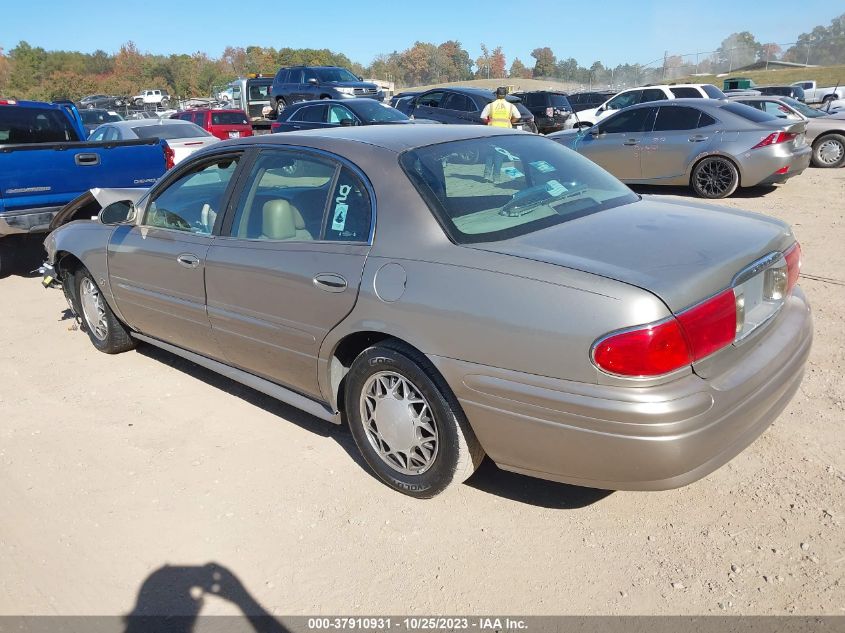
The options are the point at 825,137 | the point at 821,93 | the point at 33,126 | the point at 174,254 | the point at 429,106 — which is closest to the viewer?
the point at 174,254

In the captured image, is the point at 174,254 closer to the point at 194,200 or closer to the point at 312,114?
the point at 194,200

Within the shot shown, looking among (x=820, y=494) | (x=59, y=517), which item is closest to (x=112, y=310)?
(x=59, y=517)

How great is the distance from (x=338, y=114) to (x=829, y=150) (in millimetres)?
9517

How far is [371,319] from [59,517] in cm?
177

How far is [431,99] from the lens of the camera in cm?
1752

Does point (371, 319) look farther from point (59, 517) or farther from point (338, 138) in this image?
point (59, 517)

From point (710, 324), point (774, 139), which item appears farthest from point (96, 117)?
point (710, 324)

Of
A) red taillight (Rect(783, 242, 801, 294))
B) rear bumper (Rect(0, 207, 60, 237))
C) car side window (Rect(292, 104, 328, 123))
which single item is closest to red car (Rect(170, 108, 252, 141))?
car side window (Rect(292, 104, 328, 123))

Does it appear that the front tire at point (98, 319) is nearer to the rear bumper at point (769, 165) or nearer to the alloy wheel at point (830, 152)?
the rear bumper at point (769, 165)

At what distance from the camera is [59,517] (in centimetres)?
331

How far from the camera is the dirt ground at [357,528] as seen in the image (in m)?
2.66

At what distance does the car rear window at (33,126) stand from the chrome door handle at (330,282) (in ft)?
23.0

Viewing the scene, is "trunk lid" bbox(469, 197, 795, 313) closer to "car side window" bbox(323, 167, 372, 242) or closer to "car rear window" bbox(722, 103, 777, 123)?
"car side window" bbox(323, 167, 372, 242)

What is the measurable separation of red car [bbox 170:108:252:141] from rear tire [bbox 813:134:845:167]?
43.4 feet
